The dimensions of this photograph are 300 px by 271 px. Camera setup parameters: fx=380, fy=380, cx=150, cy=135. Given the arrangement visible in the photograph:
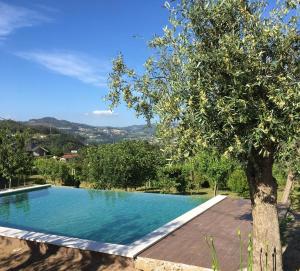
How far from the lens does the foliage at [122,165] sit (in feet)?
84.0

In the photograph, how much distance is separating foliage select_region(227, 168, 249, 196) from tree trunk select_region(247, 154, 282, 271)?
49.3 feet

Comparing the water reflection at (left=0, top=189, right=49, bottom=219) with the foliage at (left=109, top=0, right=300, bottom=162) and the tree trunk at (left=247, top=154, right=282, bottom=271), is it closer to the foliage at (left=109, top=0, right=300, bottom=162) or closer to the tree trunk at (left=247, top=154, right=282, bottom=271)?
the tree trunk at (left=247, top=154, right=282, bottom=271)

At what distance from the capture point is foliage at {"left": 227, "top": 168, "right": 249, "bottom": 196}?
74.4ft

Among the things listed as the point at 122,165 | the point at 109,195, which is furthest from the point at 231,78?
the point at 122,165

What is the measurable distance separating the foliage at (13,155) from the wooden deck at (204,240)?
1683 centimetres

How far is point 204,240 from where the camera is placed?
1190 cm

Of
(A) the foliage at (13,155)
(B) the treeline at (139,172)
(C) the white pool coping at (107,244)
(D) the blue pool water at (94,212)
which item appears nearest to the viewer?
(C) the white pool coping at (107,244)

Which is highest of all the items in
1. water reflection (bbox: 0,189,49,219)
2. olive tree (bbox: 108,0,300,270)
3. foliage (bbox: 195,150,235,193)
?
olive tree (bbox: 108,0,300,270)

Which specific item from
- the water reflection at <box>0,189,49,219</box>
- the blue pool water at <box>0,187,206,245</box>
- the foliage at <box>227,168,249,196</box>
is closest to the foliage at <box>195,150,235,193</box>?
the foliage at <box>227,168,249,196</box>

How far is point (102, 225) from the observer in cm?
1659

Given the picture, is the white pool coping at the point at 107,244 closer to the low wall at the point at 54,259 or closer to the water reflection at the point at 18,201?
the low wall at the point at 54,259

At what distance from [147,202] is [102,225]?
4.55 meters

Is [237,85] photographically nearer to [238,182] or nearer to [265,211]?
[265,211]

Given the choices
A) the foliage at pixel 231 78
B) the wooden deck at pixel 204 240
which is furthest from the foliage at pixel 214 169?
the foliage at pixel 231 78
